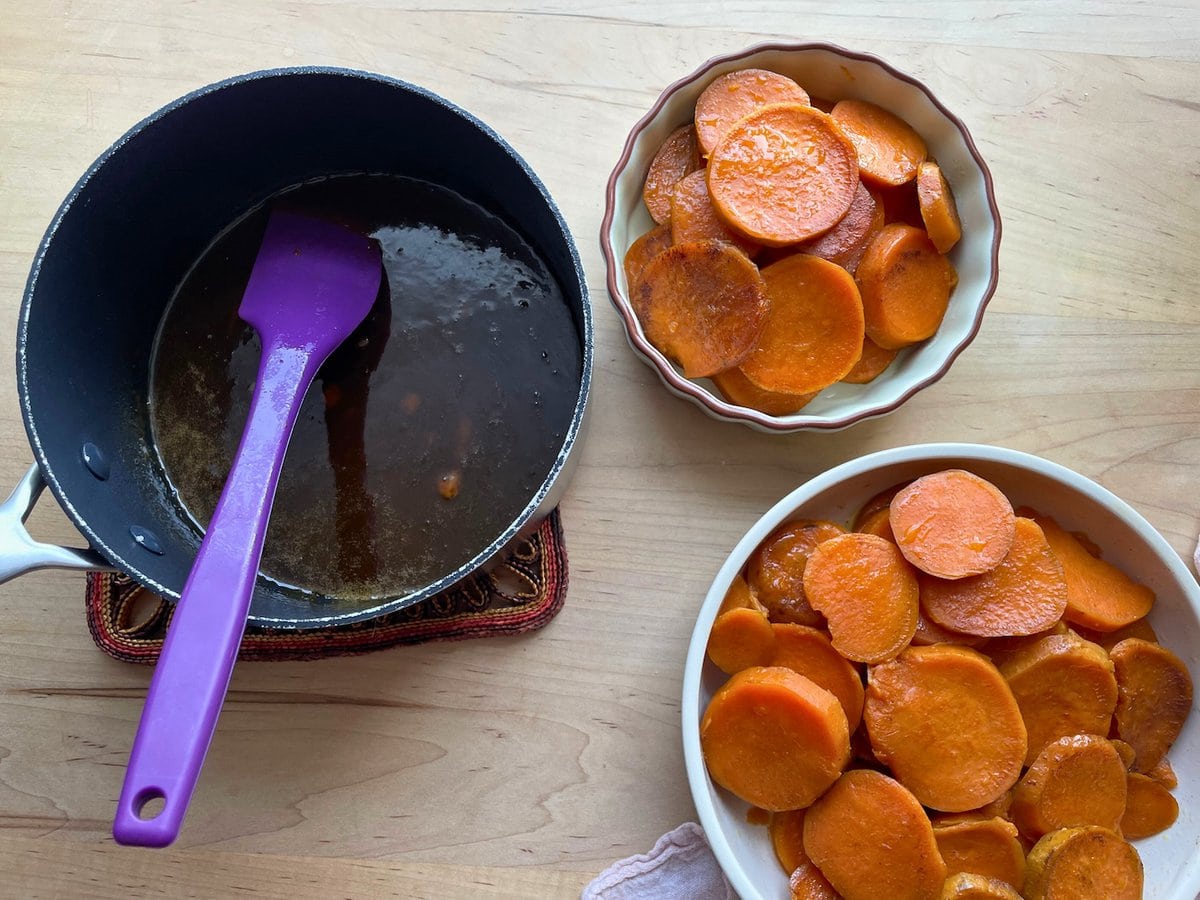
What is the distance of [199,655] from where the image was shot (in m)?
0.64

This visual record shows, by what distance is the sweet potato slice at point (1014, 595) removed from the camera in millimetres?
873

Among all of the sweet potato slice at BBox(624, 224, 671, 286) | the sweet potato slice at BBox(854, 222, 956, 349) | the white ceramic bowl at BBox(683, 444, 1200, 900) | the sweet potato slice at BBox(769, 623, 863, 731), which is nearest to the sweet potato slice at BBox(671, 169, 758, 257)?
the sweet potato slice at BBox(624, 224, 671, 286)

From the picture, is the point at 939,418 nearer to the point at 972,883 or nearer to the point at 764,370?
the point at 764,370

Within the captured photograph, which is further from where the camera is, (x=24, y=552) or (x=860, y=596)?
(x=860, y=596)

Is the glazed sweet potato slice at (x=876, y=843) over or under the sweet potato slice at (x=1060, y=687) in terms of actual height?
under

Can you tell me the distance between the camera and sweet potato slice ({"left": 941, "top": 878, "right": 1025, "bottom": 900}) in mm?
812

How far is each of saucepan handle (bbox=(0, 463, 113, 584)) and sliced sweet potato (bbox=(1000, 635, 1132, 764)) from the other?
84 centimetres

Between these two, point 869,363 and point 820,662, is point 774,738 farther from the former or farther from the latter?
point 869,363

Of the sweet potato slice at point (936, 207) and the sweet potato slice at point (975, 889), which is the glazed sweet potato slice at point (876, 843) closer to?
the sweet potato slice at point (975, 889)

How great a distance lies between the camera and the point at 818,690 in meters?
0.85

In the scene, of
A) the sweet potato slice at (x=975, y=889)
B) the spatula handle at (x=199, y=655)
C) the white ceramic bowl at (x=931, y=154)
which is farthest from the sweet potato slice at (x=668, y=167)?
the sweet potato slice at (x=975, y=889)

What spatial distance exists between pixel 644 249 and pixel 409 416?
0.30m

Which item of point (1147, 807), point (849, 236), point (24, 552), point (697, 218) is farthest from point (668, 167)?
point (1147, 807)

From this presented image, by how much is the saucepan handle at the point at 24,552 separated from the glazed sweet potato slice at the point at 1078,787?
0.87m
